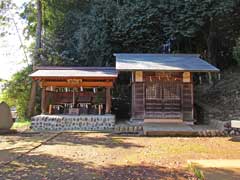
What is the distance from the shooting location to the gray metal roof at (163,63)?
44.5 feet

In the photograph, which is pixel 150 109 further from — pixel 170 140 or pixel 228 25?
pixel 228 25

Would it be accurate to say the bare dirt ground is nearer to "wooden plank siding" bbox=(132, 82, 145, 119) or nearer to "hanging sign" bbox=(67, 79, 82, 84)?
"wooden plank siding" bbox=(132, 82, 145, 119)

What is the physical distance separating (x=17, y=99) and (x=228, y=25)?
13738 mm

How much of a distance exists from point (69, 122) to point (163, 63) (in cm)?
512

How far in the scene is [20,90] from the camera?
18.6 metres

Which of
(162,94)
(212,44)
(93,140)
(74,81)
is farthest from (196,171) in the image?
(212,44)

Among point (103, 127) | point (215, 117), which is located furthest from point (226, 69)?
point (103, 127)

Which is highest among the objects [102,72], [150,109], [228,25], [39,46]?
[228,25]

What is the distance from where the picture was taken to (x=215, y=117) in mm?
14516

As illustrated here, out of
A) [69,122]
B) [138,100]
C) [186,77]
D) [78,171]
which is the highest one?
[186,77]

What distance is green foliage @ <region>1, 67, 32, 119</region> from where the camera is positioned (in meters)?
18.4

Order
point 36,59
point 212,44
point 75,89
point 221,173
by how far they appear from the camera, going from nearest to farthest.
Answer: point 221,173, point 75,89, point 36,59, point 212,44

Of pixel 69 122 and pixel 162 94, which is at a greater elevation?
pixel 162 94

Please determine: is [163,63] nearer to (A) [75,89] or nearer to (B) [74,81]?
(B) [74,81]
